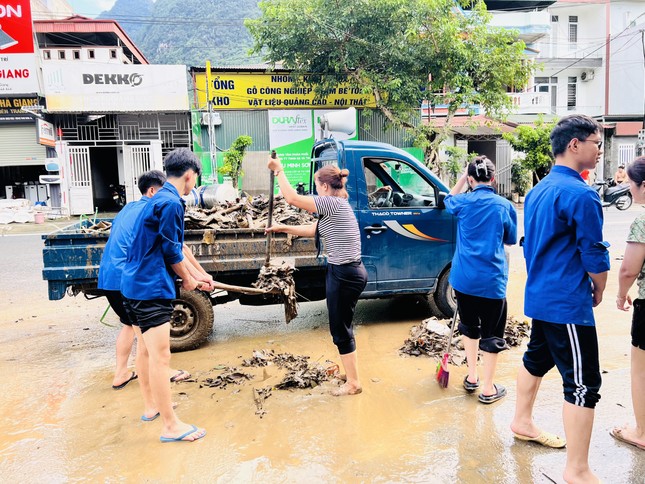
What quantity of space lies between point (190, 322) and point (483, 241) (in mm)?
2965

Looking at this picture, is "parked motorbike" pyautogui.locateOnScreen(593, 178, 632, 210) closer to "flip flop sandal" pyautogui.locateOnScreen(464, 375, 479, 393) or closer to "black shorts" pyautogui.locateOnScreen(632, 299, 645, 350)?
"flip flop sandal" pyautogui.locateOnScreen(464, 375, 479, 393)

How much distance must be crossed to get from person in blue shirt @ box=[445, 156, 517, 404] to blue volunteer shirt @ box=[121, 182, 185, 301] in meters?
2.07

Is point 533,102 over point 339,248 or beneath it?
over

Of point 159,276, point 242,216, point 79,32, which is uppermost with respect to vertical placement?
point 79,32

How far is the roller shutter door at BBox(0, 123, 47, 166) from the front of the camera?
2042 centimetres

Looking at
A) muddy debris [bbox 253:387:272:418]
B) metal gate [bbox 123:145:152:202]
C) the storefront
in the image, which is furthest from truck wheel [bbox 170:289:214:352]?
metal gate [bbox 123:145:152:202]

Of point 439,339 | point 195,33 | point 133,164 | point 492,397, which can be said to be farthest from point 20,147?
point 195,33

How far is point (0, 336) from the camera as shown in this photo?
5855 mm

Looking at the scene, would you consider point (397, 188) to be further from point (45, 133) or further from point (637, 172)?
point (45, 133)

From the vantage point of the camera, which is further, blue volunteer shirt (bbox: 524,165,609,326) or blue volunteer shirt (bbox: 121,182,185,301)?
blue volunteer shirt (bbox: 121,182,185,301)

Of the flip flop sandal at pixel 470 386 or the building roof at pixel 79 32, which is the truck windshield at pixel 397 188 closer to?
the flip flop sandal at pixel 470 386

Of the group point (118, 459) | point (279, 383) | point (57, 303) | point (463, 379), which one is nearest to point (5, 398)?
point (118, 459)

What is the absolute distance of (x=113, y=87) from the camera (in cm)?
1881

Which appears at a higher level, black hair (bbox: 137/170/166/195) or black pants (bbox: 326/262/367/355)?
black hair (bbox: 137/170/166/195)
